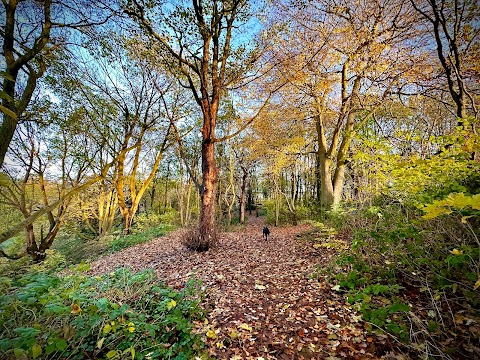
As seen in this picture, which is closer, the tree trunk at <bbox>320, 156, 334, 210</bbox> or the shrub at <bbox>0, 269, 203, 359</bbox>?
the shrub at <bbox>0, 269, 203, 359</bbox>

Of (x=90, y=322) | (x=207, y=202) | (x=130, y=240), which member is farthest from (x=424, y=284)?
(x=130, y=240)

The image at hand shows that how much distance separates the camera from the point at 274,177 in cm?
1416

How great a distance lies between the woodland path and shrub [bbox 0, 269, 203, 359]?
405 millimetres

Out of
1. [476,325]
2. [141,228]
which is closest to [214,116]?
[476,325]

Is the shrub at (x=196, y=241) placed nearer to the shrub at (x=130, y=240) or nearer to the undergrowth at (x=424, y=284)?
the undergrowth at (x=424, y=284)

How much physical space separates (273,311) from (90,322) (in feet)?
8.22

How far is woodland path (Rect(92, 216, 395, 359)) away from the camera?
2.62 metres

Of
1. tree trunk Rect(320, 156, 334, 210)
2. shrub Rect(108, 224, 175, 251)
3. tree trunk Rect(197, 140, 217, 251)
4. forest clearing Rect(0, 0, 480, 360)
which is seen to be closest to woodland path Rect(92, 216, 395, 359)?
forest clearing Rect(0, 0, 480, 360)

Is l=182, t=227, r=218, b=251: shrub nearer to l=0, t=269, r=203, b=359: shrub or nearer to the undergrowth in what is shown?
l=0, t=269, r=203, b=359: shrub

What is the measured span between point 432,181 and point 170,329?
188 inches

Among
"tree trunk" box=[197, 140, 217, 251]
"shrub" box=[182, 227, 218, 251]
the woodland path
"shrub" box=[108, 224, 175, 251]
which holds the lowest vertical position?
"shrub" box=[108, 224, 175, 251]

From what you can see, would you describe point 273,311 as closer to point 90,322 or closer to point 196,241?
point 90,322

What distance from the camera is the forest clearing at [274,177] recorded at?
2383 millimetres

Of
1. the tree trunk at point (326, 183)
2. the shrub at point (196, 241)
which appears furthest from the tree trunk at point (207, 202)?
the tree trunk at point (326, 183)
